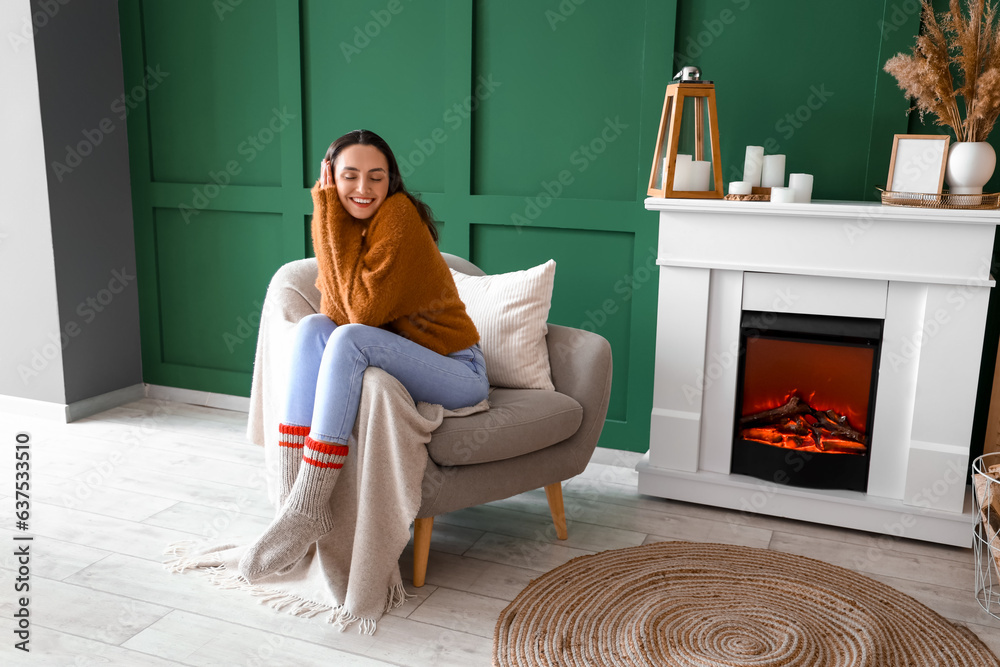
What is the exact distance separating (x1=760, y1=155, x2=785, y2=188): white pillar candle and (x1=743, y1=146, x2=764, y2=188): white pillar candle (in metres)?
0.02

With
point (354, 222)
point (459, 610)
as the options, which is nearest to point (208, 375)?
point (354, 222)

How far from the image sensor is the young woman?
1.93 meters

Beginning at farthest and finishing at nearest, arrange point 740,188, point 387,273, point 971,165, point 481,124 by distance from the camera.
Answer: point 481,124, point 740,188, point 971,165, point 387,273

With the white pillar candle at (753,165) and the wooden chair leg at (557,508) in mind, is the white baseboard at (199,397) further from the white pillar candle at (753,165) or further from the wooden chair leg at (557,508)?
the white pillar candle at (753,165)

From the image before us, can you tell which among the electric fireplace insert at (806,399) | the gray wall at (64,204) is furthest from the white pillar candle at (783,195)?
the gray wall at (64,204)

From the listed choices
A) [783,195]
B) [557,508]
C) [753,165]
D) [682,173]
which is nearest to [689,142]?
[682,173]

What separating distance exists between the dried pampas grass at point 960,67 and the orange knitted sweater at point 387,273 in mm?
1418

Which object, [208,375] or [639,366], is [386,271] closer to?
[639,366]

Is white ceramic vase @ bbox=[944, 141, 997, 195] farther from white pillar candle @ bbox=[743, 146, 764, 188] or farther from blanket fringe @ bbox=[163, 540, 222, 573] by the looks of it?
blanket fringe @ bbox=[163, 540, 222, 573]

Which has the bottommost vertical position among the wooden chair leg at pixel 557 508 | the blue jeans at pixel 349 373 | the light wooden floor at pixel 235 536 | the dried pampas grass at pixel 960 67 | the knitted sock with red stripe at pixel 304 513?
the light wooden floor at pixel 235 536

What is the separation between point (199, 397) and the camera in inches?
146

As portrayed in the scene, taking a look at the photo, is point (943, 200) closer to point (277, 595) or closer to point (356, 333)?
point (356, 333)

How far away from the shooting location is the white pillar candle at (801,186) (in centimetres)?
243

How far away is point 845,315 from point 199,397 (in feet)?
8.88
